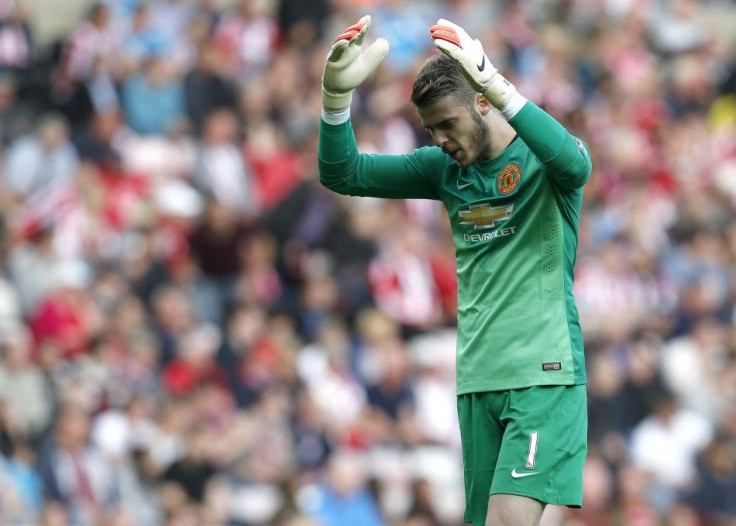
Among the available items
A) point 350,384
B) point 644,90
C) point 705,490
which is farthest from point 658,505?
point 644,90

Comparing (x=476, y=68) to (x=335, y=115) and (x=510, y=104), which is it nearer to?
(x=510, y=104)

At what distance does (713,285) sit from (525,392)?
10598 millimetres

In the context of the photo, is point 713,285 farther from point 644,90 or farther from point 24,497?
point 24,497

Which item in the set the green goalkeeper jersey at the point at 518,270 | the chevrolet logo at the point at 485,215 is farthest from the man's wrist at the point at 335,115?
the chevrolet logo at the point at 485,215

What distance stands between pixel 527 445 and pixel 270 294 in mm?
7970

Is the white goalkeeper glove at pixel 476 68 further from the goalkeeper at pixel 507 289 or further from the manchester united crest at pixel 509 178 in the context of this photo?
the manchester united crest at pixel 509 178

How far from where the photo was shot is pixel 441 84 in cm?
576

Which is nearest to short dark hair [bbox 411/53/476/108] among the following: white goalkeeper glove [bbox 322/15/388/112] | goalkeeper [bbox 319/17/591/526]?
goalkeeper [bbox 319/17/591/526]

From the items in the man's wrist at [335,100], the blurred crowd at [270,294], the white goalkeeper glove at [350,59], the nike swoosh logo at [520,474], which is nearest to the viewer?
the nike swoosh logo at [520,474]

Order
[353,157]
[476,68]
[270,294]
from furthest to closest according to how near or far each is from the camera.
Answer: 1. [270,294]
2. [353,157]
3. [476,68]

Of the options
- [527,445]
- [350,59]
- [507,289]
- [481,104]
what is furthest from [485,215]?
[527,445]

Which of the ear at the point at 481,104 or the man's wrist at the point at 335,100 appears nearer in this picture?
the ear at the point at 481,104

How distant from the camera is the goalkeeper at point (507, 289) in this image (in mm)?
5648

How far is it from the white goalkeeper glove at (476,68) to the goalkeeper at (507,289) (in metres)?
0.02
